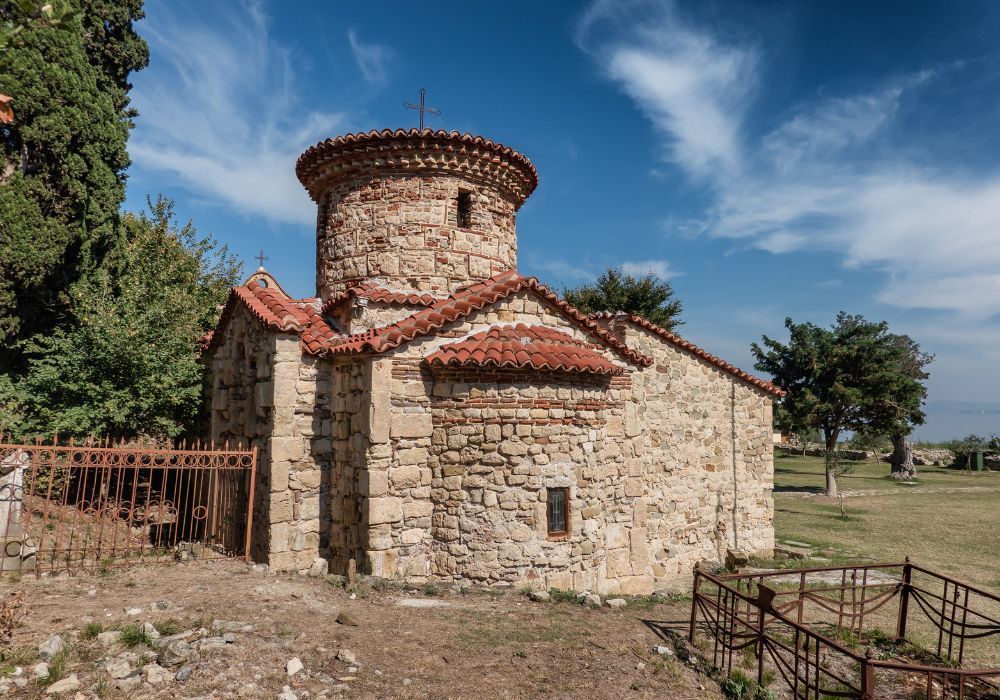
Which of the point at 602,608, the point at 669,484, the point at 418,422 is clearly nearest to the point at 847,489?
the point at 669,484

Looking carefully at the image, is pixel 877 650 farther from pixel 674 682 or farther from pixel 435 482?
pixel 435 482

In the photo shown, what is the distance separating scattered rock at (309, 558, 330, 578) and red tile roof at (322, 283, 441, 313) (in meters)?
4.24

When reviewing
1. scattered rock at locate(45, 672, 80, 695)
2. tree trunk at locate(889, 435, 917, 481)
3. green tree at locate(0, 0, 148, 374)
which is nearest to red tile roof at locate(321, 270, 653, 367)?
scattered rock at locate(45, 672, 80, 695)

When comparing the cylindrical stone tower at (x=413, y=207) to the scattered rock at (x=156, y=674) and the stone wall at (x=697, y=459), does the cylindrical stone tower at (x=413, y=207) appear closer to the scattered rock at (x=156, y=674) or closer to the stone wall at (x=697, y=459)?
the stone wall at (x=697, y=459)

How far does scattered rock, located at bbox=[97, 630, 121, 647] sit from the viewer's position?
4.89m

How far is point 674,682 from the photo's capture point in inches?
218

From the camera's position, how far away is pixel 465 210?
10883 millimetres

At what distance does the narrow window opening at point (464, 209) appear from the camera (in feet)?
35.4

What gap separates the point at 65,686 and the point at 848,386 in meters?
28.2

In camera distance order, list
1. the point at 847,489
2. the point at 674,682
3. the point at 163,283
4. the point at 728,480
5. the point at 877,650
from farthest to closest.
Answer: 1. the point at 847,489
2. the point at 163,283
3. the point at 728,480
4. the point at 877,650
5. the point at 674,682

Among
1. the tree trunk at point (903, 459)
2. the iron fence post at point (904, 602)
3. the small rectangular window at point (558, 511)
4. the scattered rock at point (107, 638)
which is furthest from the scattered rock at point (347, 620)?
the tree trunk at point (903, 459)

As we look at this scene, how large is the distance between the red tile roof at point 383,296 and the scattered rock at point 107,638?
18.4 ft

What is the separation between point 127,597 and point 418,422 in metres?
3.87

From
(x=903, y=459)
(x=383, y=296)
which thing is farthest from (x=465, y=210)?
(x=903, y=459)
